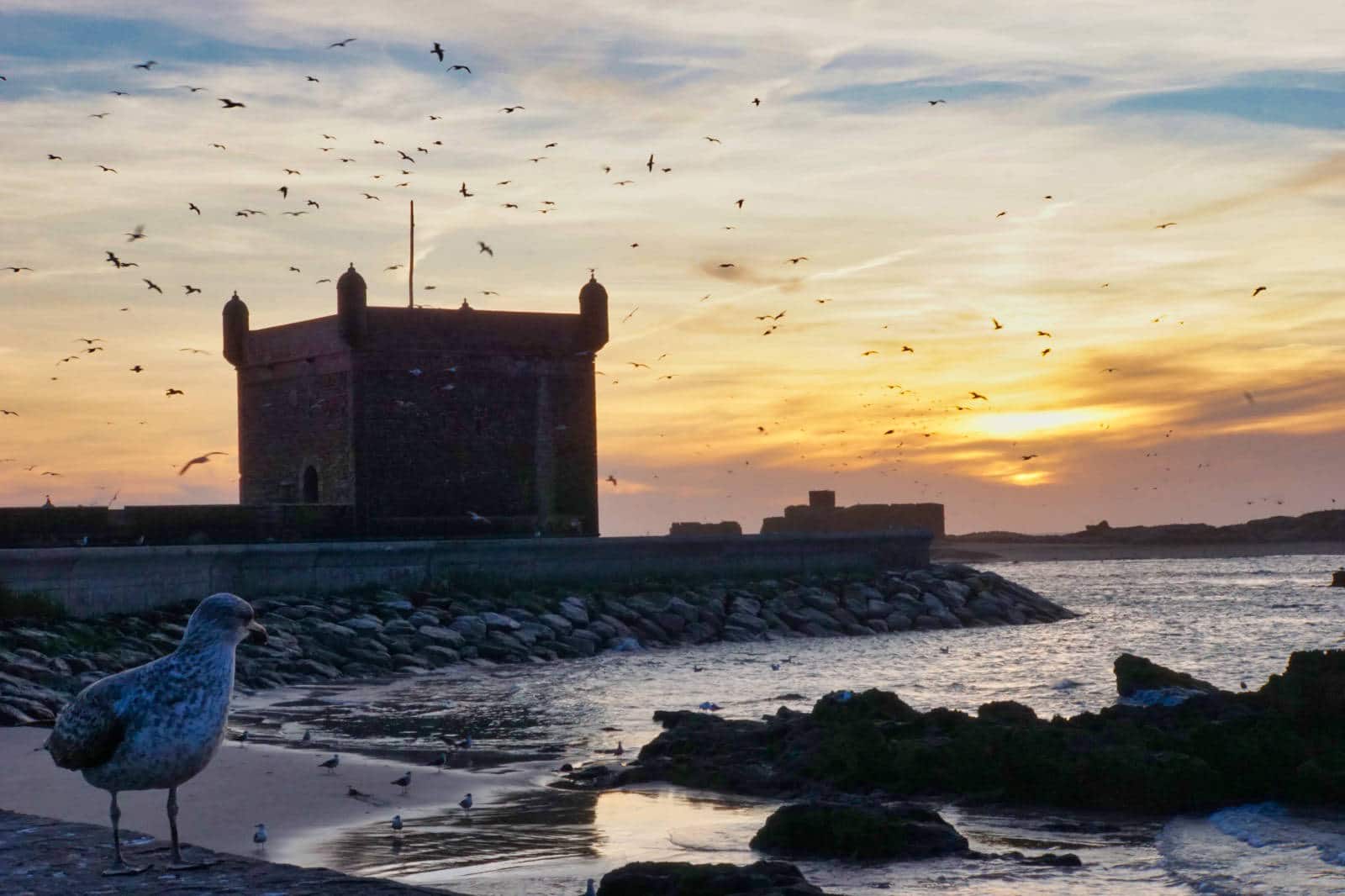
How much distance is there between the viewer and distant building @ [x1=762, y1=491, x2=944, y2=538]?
253 ft

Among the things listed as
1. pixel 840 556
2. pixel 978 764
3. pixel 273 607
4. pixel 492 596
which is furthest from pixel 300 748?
pixel 840 556

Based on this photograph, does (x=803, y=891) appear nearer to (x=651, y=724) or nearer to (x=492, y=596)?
(x=651, y=724)

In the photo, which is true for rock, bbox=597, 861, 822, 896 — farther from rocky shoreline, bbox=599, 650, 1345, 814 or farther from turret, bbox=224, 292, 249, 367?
turret, bbox=224, 292, 249, 367

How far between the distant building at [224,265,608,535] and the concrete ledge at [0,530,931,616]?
159 inches

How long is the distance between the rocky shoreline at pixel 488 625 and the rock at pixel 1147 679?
10.4 m

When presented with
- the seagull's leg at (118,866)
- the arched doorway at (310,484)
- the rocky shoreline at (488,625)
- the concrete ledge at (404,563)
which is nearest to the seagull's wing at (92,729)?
the seagull's leg at (118,866)

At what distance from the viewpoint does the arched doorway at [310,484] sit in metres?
37.6

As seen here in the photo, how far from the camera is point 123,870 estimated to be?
20.6 ft

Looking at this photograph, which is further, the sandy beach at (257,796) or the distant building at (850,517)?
the distant building at (850,517)

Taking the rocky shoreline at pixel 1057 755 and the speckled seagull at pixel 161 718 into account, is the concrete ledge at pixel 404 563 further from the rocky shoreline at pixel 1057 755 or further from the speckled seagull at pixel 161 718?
the speckled seagull at pixel 161 718

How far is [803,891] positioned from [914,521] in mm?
83865

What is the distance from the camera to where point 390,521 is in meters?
35.6

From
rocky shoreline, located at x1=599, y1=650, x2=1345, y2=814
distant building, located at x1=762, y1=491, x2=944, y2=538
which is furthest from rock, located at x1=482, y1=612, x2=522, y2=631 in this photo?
distant building, located at x1=762, y1=491, x2=944, y2=538

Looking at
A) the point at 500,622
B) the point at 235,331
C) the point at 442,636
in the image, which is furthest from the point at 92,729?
the point at 235,331
